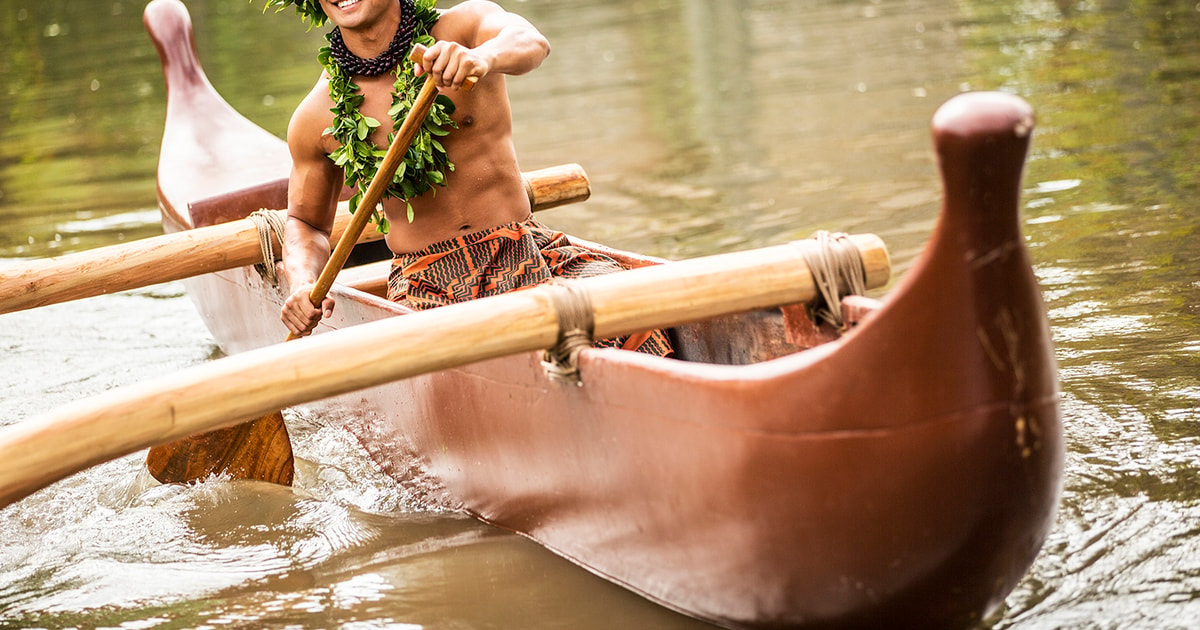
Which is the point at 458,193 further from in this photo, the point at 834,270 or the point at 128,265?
the point at 128,265

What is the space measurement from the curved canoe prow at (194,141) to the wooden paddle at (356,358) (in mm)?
2607

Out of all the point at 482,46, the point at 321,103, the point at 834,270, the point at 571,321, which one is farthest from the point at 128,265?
the point at 834,270

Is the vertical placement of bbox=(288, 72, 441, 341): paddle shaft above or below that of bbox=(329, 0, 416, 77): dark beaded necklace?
below

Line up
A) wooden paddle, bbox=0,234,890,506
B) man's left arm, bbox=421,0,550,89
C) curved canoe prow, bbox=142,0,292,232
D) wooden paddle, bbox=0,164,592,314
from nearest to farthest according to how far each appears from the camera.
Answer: wooden paddle, bbox=0,234,890,506
man's left arm, bbox=421,0,550,89
wooden paddle, bbox=0,164,592,314
curved canoe prow, bbox=142,0,292,232

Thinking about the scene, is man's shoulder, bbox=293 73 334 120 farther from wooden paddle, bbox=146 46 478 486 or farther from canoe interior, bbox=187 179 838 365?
canoe interior, bbox=187 179 838 365

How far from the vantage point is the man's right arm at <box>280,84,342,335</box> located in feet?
11.1

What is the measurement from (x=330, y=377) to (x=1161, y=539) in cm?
175

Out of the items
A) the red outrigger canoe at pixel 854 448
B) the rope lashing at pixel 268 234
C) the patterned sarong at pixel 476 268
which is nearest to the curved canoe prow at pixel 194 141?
the rope lashing at pixel 268 234

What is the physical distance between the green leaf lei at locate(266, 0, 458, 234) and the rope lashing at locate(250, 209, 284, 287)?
0.77 meters

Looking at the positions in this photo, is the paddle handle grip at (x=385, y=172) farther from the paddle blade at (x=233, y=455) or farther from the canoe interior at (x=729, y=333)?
the paddle blade at (x=233, y=455)

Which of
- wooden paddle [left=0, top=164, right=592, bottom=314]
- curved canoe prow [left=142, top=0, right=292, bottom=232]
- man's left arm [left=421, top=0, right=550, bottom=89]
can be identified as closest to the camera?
man's left arm [left=421, top=0, right=550, bottom=89]

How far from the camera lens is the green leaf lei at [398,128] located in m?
3.16

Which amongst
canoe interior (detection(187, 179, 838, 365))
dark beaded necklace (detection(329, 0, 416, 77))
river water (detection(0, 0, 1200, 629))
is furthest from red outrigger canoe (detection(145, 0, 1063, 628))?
dark beaded necklace (detection(329, 0, 416, 77))

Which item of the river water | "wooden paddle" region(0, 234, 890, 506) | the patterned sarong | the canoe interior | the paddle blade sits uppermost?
"wooden paddle" region(0, 234, 890, 506)
